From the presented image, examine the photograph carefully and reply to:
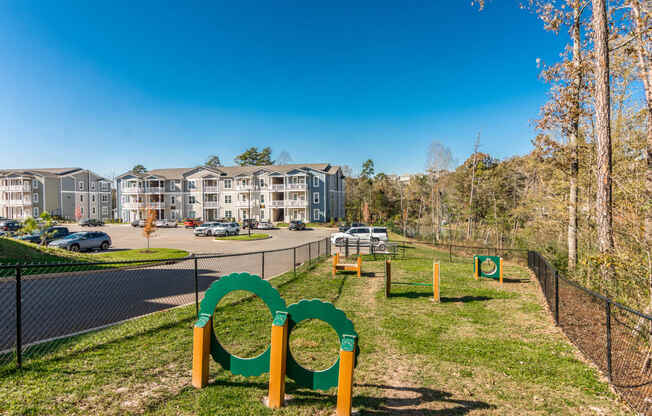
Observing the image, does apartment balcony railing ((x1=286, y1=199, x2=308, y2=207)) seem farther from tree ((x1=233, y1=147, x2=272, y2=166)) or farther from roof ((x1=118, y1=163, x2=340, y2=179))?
tree ((x1=233, y1=147, x2=272, y2=166))

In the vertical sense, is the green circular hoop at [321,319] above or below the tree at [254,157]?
below

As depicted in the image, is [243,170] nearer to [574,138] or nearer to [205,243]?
[205,243]

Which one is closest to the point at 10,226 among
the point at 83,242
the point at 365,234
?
the point at 83,242

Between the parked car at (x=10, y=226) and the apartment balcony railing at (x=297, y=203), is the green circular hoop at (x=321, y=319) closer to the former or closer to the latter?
the parked car at (x=10, y=226)

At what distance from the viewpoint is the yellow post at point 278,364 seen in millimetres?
4055

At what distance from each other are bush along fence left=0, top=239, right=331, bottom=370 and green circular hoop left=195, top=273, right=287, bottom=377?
1887mm

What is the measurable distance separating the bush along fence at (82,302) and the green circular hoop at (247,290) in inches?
74.3

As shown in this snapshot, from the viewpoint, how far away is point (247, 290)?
14.5 feet

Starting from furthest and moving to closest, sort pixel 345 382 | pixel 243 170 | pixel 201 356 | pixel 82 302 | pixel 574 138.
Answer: pixel 243 170
pixel 574 138
pixel 82 302
pixel 201 356
pixel 345 382

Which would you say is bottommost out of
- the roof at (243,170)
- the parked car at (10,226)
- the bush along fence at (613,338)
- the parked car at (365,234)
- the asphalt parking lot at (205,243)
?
the asphalt parking lot at (205,243)

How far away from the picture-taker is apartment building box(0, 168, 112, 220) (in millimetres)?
63344

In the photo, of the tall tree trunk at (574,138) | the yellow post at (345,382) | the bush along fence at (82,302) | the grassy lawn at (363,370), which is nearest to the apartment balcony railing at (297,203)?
the bush along fence at (82,302)

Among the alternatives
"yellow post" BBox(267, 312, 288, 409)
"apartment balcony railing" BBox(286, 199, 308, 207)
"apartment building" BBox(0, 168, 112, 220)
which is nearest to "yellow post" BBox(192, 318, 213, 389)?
"yellow post" BBox(267, 312, 288, 409)

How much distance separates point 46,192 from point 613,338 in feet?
272
